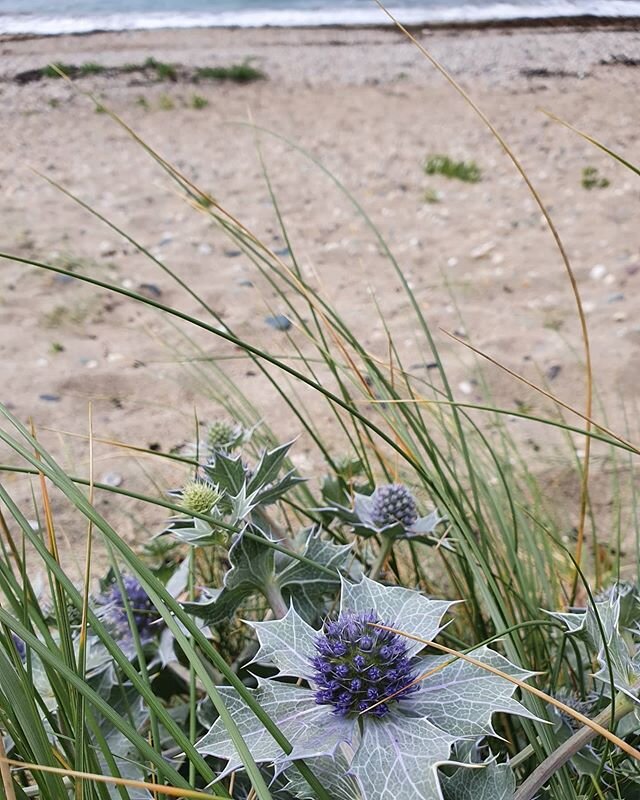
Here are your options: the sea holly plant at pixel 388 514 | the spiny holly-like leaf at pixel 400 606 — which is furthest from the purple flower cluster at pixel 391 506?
the spiny holly-like leaf at pixel 400 606

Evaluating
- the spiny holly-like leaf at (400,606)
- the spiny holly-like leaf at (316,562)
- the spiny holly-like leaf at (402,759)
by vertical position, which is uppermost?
the spiny holly-like leaf at (400,606)

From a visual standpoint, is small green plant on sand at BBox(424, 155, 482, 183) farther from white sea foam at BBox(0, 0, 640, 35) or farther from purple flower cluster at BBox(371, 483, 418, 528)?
purple flower cluster at BBox(371, 483, 418, 528)

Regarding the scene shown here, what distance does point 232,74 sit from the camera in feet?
13.6

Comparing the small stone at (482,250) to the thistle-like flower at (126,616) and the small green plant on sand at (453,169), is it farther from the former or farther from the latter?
the thistle-like flower at (126,616)

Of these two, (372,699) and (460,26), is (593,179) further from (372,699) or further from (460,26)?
(372,699)

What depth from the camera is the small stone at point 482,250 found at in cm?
328

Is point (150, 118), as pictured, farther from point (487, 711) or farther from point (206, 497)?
point (487, 711)

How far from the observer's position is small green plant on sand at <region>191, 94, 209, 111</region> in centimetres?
426

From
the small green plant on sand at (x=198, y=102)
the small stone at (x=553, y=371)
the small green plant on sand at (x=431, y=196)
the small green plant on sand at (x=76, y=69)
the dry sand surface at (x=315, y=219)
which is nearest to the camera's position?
the small green plant on sand at (x=76, y=69)

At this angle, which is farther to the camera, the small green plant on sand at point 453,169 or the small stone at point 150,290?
the small green plant on sand at point 453,169

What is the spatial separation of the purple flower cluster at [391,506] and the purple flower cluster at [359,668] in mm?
280

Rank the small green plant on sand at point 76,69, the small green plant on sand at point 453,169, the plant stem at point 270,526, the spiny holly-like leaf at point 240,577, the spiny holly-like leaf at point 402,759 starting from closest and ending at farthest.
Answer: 1. the spiny holly-like leaf at point 402,759
2. the spiny holly-like leaf at point 240,577
3. the plant stem at point 270,526
4. the small green plant on sand at point 76,69
5. the small green plant on sand at point 453,169

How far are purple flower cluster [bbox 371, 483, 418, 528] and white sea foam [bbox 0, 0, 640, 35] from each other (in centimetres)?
94

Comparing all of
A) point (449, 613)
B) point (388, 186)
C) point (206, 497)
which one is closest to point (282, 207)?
point (388, 186)
